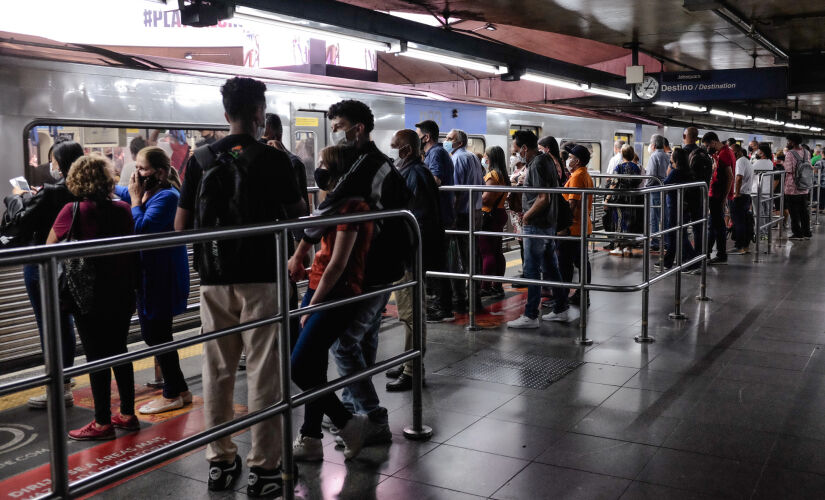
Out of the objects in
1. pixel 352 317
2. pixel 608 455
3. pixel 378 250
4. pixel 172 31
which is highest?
pixel 172 31

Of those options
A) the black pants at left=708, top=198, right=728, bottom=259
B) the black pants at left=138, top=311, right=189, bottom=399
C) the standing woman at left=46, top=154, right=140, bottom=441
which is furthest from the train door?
the black pants at left=708, top=198, right=728, bottom=259

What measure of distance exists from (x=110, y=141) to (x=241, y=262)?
3.50m

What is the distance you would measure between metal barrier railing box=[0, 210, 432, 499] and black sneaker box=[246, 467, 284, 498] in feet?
0.74

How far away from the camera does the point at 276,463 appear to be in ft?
10.5

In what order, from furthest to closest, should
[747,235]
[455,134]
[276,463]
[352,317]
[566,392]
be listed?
[747,235] < [455,134] < [566,392] < [352,317] < [276,463]

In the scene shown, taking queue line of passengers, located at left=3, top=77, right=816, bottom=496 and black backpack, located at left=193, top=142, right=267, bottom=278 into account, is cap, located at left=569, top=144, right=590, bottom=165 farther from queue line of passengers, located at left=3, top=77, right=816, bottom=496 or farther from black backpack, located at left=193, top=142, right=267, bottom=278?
black backpack, located at left=193, top=142, right=267, bottom=278

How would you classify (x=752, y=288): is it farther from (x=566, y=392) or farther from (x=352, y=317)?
(x=352, y=317)

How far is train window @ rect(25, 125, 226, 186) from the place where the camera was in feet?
17.6

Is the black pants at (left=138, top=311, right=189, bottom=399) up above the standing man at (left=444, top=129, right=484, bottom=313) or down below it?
below

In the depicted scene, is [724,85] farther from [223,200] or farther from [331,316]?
[223,200]

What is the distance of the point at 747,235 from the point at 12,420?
31.4ft

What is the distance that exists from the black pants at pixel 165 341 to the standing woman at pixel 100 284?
0.26m

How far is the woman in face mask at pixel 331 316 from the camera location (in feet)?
10.9

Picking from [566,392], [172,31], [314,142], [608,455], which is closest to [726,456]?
[608,455]
